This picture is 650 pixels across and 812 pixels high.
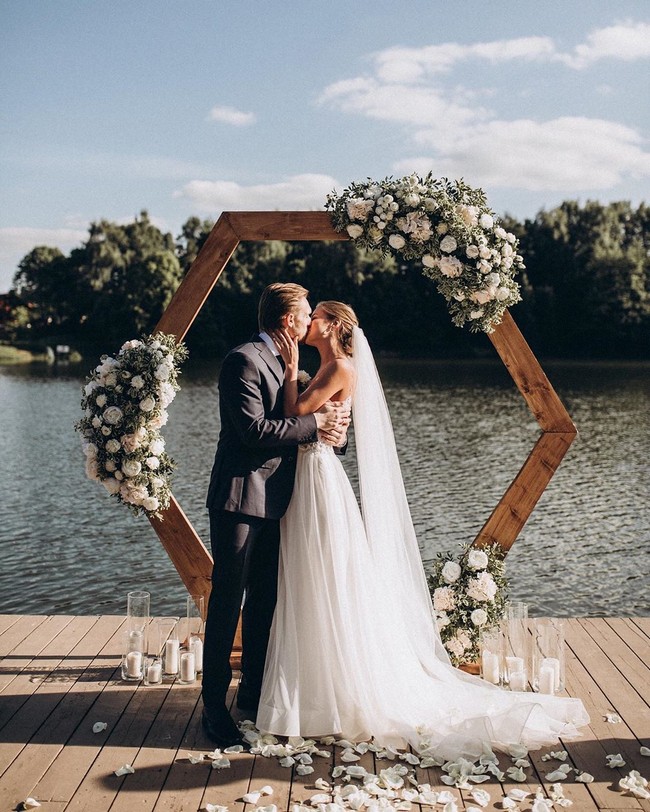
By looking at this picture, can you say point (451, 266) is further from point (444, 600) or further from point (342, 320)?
point (444, 600)

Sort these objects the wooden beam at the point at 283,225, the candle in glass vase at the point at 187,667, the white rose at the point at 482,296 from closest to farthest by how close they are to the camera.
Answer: the candle in glass vase at the point at 187,667
the white rose at the point at 482,296
the wooden beam at the point at 283,225

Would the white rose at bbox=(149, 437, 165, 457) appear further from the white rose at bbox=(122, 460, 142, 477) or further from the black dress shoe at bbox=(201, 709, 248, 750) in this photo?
the black dress shoe at bbox=(201, 709, 248, 750)

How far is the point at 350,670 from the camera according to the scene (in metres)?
4.31

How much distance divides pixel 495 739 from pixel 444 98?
177ft

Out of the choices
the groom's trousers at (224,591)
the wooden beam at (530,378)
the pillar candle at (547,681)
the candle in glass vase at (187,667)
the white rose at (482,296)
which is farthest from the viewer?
the wooden beam at (530,378)

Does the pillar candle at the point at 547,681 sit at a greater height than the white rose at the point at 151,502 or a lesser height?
lesser

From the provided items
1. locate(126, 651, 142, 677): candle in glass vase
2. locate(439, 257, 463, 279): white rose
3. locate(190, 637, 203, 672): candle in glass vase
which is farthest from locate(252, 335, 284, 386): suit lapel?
locate(126, 651, 142, 677): candle in glass vase

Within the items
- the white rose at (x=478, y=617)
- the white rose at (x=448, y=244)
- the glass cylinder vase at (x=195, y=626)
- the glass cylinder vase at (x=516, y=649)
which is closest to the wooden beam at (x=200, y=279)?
the white rose at (x=448, y=244)

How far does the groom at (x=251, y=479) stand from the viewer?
428cm

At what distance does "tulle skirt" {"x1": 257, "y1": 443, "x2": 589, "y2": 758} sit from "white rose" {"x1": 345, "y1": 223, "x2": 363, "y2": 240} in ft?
4.44

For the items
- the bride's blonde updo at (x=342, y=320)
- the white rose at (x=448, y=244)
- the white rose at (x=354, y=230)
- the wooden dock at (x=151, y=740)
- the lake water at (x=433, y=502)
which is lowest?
the lake water at (x=433, y=502)

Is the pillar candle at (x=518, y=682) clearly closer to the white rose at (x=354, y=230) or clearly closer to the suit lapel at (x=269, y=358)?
the suit lapel at (x=269, y=358)

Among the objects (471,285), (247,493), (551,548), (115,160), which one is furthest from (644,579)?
(115,160)

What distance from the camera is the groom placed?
168 inches
